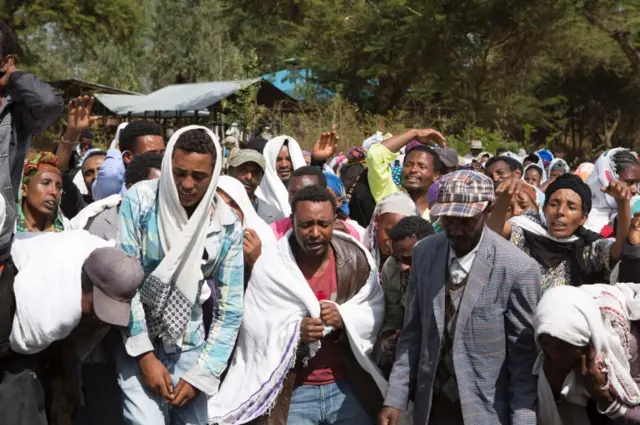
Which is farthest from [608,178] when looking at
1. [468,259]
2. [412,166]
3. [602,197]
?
[468,259]

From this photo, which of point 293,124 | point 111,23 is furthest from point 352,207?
point 111,23

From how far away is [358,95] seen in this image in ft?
92.1

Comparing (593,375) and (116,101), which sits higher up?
(116,101)

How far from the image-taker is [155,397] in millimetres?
3924

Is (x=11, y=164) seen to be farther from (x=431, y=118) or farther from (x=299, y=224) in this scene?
(x=431, y=118)

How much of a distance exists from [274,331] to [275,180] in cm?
212

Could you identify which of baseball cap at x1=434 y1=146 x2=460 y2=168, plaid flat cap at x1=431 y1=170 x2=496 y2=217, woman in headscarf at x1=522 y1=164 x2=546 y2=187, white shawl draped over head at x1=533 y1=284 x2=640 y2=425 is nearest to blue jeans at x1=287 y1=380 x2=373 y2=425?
white shawl draped over head at x1=533 y1=284 x2=640 y2=425

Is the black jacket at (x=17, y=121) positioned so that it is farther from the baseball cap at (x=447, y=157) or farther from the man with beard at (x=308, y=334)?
the baseball cap at (x=447, y=157)

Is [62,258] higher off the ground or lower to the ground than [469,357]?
higher

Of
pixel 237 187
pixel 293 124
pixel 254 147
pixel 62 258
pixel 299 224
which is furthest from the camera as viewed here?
pixel 293 124

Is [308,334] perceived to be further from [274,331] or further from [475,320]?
[475,320]

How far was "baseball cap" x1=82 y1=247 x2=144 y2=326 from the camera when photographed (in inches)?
137

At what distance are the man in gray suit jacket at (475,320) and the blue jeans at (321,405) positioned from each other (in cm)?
55

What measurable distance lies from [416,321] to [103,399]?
1570 mm
